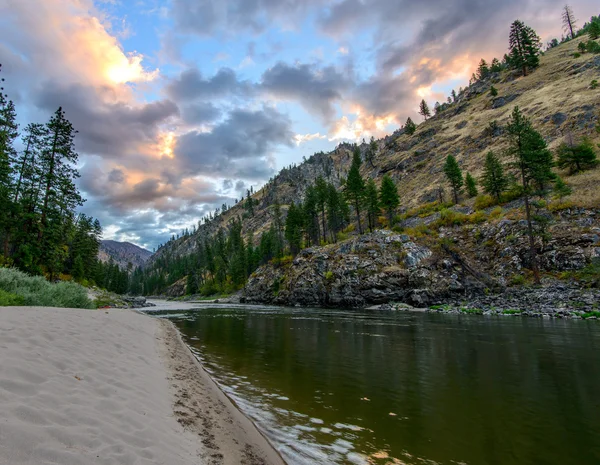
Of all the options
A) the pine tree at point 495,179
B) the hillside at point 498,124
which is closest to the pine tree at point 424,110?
the hillside at point 498,124

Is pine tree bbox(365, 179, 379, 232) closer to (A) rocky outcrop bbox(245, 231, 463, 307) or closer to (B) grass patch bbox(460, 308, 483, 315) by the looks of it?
(A) rocky outcrop bbox(245, 231, 463, 307)

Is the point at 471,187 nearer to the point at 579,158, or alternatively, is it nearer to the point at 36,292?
the point at 579,158

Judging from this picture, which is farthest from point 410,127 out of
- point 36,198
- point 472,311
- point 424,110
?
point 36,198

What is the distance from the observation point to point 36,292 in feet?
66.0

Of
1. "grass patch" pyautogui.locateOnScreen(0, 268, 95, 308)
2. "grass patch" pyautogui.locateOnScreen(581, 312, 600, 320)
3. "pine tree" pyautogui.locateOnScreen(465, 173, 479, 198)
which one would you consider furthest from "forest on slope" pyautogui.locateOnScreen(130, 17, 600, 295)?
"grass patch" pyautogui.locateOnScreen(0, 268, 95, 308)

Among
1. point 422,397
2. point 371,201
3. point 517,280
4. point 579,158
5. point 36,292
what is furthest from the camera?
point 371,201

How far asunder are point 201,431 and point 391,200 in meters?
68.6

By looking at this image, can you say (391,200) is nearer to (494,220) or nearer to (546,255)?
(494,220)

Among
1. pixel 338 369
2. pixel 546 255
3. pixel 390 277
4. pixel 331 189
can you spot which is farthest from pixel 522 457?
pixel 331 189

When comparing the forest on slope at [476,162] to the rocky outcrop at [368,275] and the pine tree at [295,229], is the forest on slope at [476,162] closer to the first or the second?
the pine tree at [295,229]

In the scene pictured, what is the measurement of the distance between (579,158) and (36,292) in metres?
74.1

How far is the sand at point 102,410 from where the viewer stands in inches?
155

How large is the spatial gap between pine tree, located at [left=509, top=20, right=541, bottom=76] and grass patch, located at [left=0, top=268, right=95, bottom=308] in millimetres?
149422

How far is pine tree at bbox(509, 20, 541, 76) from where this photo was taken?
112950 millimetres
